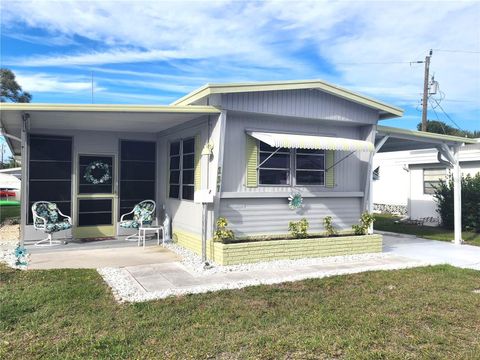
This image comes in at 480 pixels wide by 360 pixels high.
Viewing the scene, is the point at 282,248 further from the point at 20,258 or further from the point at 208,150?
the point at 20,258

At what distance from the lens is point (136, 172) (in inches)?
396

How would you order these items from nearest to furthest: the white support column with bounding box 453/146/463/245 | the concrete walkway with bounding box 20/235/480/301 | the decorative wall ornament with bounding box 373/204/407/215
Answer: the concrete walkway with bounding box 20/235/480/301, the white support column with bounding box 453/146/463/245, the decorative wall ornament with bounding box 373/204/407/215

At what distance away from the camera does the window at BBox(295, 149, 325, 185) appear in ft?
28.0

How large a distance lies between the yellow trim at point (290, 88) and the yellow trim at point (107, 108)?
11.9 inches

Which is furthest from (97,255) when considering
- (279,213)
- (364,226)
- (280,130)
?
(364,226)

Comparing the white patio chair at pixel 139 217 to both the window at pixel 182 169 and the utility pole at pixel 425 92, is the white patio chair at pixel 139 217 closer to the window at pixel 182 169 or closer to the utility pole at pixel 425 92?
the window at pixel 182 169

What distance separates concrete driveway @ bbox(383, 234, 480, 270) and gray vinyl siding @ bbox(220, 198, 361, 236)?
126cm

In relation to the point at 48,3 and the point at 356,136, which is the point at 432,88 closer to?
the point at 356,136

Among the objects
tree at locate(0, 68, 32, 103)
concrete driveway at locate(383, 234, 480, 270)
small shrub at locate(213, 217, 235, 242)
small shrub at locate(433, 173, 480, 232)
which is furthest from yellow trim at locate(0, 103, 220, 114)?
tree at locate(0, 68, 32, 103)

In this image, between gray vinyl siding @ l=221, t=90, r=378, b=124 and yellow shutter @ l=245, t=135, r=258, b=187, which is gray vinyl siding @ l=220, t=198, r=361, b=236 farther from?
gray vinyl siding @ l=221, t=90, r=378, b=124

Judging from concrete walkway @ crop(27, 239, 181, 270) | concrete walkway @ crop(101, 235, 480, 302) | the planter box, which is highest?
the planter box

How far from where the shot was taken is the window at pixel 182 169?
8.55 m

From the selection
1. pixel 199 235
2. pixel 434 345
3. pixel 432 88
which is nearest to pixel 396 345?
pixel 434 345

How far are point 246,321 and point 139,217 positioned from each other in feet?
18.1
